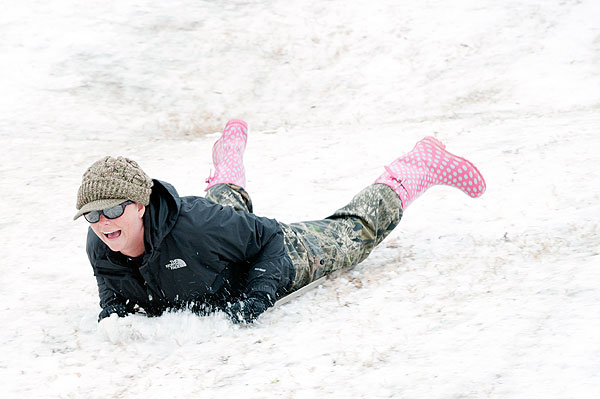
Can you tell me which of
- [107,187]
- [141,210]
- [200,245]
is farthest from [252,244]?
[107,187]

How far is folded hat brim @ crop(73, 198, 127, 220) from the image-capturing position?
4410mm

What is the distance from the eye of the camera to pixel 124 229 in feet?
15.0

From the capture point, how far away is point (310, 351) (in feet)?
15.0

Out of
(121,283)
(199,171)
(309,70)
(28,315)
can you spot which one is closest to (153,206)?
(121,283)

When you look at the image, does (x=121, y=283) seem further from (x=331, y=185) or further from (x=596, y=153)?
(x=596, y=153)

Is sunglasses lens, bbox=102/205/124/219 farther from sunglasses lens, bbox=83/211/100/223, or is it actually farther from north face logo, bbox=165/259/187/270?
north face logo, bbox=165/259/187/270

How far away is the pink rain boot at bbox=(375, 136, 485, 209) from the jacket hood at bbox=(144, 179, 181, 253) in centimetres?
218

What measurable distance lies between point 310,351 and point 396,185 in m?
2.09

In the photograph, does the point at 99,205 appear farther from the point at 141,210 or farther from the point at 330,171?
the point at 330,171

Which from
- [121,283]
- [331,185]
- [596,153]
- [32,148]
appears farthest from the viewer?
[32,148]

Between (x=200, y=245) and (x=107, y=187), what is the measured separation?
738 mm

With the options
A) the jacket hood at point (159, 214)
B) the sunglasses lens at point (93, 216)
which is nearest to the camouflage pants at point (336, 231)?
the jacket hood at point (159, 214)

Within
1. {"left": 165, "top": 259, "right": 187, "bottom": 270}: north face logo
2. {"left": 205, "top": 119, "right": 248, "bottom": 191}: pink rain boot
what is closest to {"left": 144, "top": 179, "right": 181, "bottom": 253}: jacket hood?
{"left": 165, "top": 259, "right": 187, "bottom": 270}: north face logo

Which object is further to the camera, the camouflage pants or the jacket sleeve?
the camouflage pants
